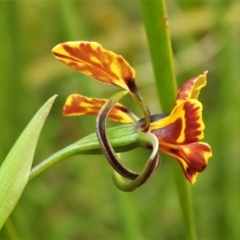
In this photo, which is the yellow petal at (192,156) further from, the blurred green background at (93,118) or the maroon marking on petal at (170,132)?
the blurred green background at (93,118)

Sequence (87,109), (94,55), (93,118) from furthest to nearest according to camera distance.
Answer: (93,118) < (87,109) < (94,55)

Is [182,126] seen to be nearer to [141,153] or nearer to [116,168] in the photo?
[116,168]

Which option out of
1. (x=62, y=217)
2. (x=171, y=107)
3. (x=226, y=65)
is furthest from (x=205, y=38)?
(x=171, y=107)

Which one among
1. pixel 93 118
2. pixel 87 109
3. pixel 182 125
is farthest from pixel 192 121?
pixel 93 118

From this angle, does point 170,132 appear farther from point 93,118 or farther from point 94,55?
point 93,118

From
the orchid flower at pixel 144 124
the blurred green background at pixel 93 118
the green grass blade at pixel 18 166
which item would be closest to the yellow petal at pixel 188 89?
the orchid flower at pixel 144 124

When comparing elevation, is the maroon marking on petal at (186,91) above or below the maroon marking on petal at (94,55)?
below
